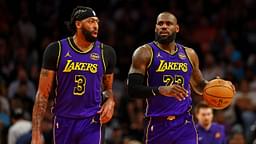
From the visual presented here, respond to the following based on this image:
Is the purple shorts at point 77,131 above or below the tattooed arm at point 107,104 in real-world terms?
below

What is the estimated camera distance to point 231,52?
48.9ft

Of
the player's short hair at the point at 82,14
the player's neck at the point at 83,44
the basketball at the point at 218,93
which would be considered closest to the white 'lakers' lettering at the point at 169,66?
the basketball at the point at 218,93

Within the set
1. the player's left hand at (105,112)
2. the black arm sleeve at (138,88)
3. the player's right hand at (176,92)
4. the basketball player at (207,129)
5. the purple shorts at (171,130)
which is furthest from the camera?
the basketball player at (207,129)

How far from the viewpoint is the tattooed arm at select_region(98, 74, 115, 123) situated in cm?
749

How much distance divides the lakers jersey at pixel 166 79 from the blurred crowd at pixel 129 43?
383 centimetres

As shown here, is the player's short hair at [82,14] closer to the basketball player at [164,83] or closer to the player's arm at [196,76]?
the basketball player at [164,83]

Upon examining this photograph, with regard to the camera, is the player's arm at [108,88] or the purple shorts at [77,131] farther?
the player's arm at [108,88]

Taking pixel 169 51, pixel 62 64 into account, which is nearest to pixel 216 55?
pixel 169 51

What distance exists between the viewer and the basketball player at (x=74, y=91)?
24.2ft

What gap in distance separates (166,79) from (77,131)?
1221mm

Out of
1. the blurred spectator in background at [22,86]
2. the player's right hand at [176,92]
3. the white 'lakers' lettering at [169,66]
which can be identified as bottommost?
the blurred spectator in background at [22,86]

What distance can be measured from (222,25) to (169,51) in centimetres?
804

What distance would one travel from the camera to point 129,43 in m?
14.9

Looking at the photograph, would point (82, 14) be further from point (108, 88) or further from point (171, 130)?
point (171, 130)
